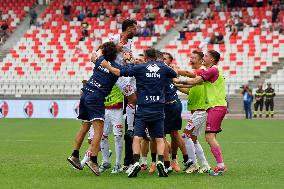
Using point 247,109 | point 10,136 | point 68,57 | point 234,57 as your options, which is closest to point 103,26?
point 68,57

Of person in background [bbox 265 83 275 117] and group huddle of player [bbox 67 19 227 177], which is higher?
group huddle of player [bbox 67 19 227 177]

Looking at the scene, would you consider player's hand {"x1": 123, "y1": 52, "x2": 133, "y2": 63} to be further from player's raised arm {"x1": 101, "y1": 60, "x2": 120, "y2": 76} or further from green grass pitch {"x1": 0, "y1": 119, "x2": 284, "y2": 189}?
green grass pitch {"x1": 0, "y1": 119, "x2": 284, "y2": 189}

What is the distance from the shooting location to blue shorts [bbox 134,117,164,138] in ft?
43.7

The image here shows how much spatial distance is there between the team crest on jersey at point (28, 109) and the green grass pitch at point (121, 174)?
12.1 meters

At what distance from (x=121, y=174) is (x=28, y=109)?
25.5 metres

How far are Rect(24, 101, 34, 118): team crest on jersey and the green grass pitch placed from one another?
1211 centimetres

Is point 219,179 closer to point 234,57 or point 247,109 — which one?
point 247,109

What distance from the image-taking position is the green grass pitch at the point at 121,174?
39.3 feet

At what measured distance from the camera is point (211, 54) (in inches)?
550

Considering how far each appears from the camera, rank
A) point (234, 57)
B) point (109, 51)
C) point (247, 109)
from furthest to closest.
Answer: point (234, 57), point (247, 109), point (109, 51)

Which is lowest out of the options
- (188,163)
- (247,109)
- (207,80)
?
(247,109)

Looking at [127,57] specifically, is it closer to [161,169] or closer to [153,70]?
[153,70]

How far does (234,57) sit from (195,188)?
35.0 m

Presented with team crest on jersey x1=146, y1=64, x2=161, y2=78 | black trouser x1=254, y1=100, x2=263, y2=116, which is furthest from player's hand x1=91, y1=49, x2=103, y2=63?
black trouser x1=254, y1=100, x2=263, y2=116
